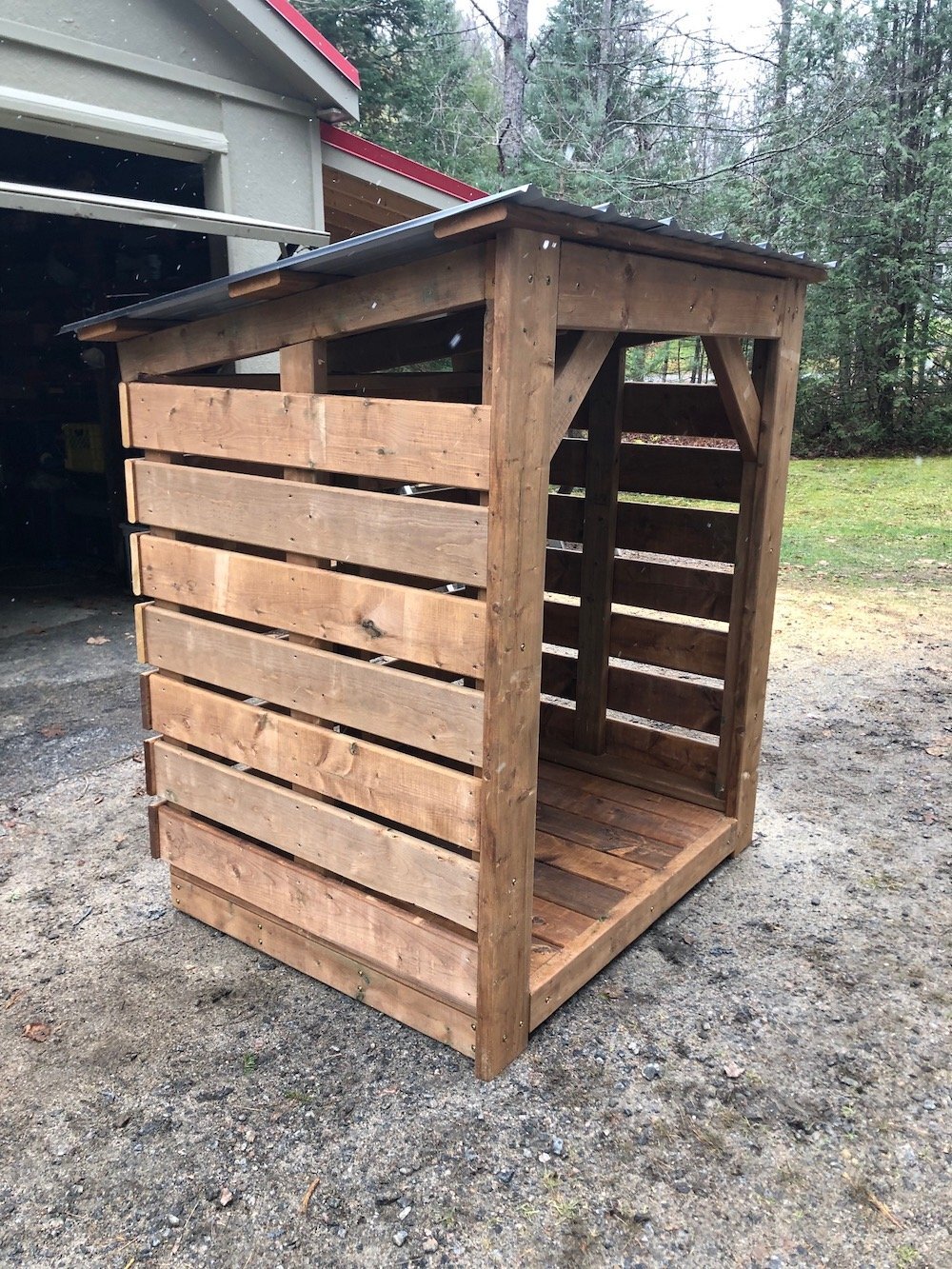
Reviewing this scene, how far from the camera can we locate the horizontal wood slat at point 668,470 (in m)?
3.87

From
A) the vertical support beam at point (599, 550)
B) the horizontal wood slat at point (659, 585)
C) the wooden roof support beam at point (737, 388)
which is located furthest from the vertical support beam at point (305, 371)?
the vertical support beam at point (599, 550)

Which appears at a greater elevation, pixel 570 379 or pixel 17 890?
pixel 570 379

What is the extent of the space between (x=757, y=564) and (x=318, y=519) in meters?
1.74

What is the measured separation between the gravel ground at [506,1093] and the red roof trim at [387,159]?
15.8 ft

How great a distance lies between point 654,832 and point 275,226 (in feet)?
12.2

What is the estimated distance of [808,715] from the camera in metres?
5.41

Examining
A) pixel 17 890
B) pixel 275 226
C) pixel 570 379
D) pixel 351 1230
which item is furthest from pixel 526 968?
pixel 275 226

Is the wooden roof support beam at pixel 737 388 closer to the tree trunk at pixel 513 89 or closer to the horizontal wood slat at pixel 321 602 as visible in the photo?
the horizontal wood slat at pixel 321 602

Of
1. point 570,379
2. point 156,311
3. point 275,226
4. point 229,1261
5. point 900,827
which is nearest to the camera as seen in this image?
point 229,1261

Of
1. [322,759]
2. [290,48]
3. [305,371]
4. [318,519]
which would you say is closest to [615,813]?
[322,759]

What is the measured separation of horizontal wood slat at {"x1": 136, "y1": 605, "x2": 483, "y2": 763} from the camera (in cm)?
239

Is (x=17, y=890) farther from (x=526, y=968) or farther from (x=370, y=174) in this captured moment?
(x=370, y=174)

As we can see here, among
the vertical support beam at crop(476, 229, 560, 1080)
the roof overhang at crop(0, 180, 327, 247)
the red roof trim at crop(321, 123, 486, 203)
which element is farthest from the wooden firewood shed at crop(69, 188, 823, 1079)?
the red roof trim at crop(321, 123, 486, 203)

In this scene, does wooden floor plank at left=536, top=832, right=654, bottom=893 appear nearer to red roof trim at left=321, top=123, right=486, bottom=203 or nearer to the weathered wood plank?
the weathered wood plank
